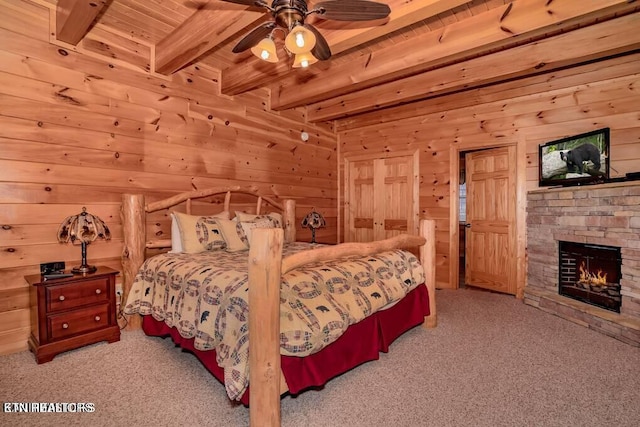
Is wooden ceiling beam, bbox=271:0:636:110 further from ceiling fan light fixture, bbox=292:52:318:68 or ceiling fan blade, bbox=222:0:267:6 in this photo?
ceiling fan blade, bbox=222:0:267:6

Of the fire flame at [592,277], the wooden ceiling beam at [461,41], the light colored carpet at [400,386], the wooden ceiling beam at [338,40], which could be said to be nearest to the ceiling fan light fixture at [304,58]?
the wooden ceiling beam at [338,40]

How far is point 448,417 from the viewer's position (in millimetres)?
1722

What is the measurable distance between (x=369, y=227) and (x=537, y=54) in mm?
3064

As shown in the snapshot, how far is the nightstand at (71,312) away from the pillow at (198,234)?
611 mm

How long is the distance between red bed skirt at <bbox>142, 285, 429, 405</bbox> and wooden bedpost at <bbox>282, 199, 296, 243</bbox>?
6.26 ft

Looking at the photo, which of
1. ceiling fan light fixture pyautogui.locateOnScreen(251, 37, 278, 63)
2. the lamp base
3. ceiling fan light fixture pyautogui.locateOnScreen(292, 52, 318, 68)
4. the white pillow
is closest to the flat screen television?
ceiling fan light fixture pyautogui.locateOnScreen(292, 52, 318, 68)

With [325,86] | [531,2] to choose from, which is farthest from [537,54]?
[325,86]

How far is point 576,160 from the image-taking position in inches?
131

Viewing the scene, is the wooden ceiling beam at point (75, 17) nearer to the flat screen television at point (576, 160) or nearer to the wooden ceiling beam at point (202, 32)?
the wooden ceiling beam at point (202, 32)

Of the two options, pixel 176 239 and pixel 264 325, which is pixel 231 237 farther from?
pixel 264 325

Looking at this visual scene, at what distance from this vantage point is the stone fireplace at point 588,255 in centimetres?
274

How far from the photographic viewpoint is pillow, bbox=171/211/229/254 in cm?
292

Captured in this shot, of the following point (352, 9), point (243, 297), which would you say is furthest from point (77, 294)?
point (352, 9)

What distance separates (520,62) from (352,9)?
215 cm
